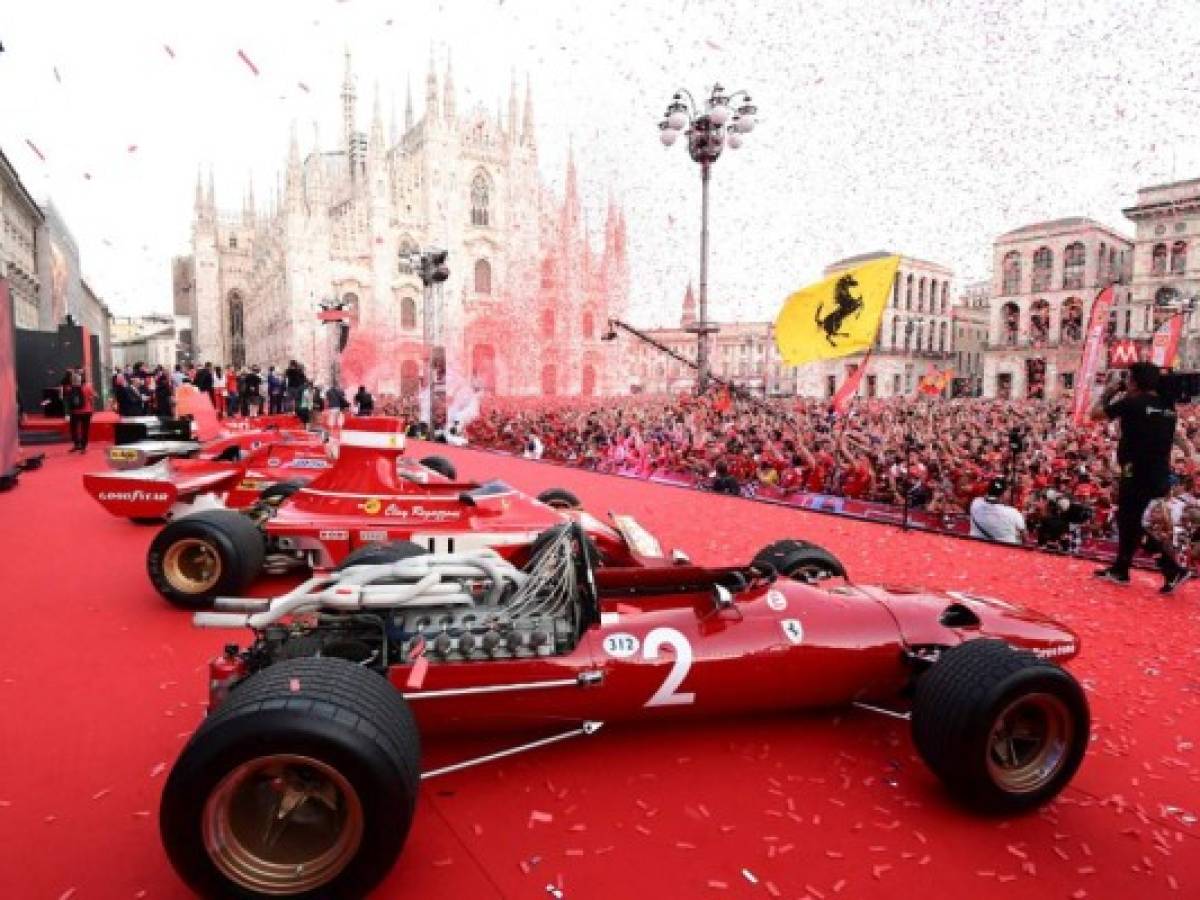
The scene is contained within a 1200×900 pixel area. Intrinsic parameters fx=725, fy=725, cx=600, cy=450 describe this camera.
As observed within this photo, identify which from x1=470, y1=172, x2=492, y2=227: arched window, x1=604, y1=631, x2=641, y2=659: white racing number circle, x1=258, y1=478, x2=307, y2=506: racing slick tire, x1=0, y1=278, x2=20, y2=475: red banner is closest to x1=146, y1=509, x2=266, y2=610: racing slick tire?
x1=258, y1=478, x2=307, y2=506: racing slick tire

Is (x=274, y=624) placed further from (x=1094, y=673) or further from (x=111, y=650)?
(x=1094, y=673)

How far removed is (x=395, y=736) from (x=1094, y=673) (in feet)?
14.4

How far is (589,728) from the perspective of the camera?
3.44m

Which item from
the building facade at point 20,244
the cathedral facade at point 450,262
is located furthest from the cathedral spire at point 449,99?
the building facade at point 20,244

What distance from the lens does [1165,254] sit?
49969mm

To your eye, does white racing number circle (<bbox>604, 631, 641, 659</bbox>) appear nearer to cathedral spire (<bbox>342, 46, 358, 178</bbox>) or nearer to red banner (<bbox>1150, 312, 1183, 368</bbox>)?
red banner (<bbox>1150, 312, 1183, 368</bbox>)

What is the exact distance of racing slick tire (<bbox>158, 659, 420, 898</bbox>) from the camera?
7.80ft

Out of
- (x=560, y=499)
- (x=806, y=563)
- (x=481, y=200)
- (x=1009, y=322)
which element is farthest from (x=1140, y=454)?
(x=1009, y=322)

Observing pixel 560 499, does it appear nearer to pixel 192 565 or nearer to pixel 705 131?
pixel 192 565

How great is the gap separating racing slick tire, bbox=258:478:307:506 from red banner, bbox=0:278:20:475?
629 centimetres

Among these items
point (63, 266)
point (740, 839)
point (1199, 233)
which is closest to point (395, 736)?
point (740, 839)

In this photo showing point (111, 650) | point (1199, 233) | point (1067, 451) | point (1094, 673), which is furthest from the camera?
point (1199, 233)

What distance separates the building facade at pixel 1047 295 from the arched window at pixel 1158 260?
3.88m

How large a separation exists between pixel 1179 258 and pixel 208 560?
6140 centimetres
